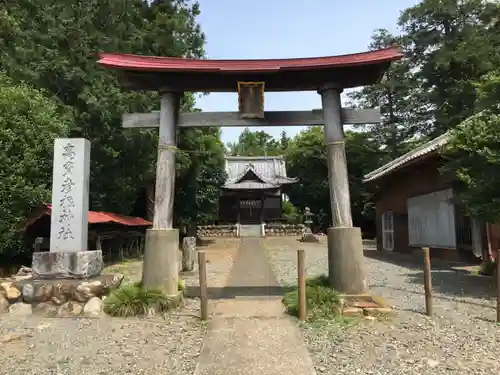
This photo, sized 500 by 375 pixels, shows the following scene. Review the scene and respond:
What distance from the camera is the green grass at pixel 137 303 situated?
6.94 metres

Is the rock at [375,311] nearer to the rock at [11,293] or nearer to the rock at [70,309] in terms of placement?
the rock at [70,309]

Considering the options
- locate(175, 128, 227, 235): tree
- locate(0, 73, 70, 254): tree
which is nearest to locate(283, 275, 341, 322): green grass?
locate(0, 73, 70, 254): tree

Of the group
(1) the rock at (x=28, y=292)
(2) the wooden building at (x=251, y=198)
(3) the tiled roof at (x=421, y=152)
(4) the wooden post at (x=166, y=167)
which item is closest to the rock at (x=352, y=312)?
(4) the wooden post at (x=166, y=167)

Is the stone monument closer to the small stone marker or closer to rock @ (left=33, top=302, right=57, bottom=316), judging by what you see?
rock @ (left=33, top=302, right=57, bottom=316)

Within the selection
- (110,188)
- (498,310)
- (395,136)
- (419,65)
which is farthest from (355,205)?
(498,310)

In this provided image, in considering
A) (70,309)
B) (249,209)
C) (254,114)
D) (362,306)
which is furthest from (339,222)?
(249,209)

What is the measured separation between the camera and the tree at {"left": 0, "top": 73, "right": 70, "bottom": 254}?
1216cm

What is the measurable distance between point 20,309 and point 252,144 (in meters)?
58.4

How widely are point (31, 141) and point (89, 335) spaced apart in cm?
872

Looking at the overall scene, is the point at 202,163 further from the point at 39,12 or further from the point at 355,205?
the point at 355,205

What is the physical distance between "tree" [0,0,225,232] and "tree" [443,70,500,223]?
441 inches

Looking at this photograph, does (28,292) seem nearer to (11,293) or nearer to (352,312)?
(11,293)

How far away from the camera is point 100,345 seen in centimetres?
558

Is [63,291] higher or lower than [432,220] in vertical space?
lower
